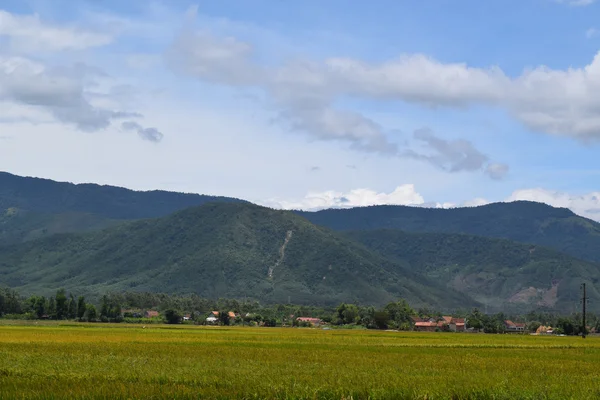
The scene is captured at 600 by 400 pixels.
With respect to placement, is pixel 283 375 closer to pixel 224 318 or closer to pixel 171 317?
pixel 171 317

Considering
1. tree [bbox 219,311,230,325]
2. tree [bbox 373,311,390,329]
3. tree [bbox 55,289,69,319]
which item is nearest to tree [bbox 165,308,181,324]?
tree [bbox 219,311,230,325]

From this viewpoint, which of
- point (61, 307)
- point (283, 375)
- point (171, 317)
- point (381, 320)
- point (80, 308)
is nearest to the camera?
point (283, 375)

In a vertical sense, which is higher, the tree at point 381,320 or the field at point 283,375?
the tree at point 381,320

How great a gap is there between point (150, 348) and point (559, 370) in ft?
108

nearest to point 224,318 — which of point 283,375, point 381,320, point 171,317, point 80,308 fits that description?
point 171,317

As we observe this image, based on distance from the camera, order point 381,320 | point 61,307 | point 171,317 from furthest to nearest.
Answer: point 381,320 → point 61,307 → point 171,317

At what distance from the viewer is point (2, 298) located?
7869 inches

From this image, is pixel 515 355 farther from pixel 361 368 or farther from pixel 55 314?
pixel 55 314

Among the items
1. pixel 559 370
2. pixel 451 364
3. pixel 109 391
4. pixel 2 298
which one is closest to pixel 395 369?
pixel 451 364

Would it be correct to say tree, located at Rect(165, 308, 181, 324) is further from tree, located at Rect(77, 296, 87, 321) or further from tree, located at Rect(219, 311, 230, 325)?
tree, located at Rect(77, 296, 87, 321)

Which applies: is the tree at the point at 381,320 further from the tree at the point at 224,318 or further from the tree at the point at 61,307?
the tree at the point at 61,307

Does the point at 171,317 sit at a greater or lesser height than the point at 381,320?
lesser

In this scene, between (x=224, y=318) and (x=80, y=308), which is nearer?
(x=80, y=308)

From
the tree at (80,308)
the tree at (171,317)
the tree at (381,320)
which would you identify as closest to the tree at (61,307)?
the tree at (80,308)
